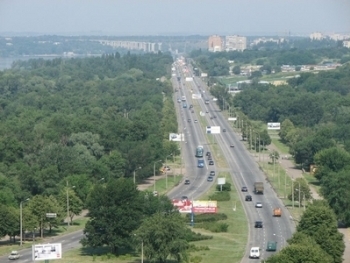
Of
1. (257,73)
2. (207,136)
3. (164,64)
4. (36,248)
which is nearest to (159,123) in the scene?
(207,136)

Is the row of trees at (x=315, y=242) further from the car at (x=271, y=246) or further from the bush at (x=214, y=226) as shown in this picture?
the bush at (x=214, y=226)

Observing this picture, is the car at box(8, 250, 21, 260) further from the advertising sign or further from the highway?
the advertising sign

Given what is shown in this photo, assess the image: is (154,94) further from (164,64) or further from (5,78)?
(164,64)

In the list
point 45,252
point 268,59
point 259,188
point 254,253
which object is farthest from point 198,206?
point 268,59

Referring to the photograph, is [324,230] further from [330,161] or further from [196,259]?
[330,161]

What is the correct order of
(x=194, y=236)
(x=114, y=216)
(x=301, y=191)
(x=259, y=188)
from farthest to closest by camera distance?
1. (x=259, y=188)
2. (x=301, y=191)
3. (x=194, y=236)
4. (x=114, y=216)

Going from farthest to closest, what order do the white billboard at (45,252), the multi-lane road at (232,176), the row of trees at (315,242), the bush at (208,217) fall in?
1. the bush at (208,217)
2. the multi-lane road at (232,176)
3. the white billboard at (45,252)
4. the row of trees at (315,242)

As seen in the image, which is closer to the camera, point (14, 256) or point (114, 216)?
point (14, 256)

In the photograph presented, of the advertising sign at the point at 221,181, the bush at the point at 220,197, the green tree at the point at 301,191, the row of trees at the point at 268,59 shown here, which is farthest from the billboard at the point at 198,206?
the row of trees at the point at 268,59
